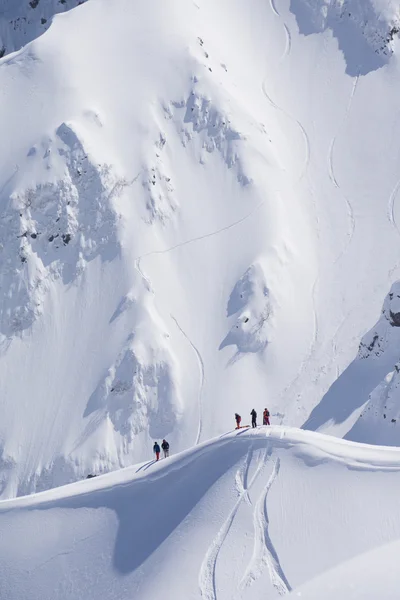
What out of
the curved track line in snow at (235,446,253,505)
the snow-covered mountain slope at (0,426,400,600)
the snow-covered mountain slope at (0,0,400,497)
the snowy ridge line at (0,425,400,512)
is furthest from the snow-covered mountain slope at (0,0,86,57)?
the curved track line in snow at (235,446,253,505)

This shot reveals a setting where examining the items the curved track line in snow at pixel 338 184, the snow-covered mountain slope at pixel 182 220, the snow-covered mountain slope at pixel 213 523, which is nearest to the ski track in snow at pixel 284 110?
the snow-covered mountain slope at pixel 182 220

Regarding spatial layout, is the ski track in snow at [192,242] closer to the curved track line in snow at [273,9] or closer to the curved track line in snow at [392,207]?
the curved track line in snow at [392,207]

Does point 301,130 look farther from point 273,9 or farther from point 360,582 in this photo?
point 360,582

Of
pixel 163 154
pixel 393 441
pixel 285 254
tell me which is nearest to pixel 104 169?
pixel 163 154

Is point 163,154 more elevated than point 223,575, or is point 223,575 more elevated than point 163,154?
point 163,154

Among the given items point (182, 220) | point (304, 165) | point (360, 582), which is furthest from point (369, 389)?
point (360, 582)

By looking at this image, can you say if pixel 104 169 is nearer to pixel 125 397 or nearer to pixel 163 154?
pixel 163 154
